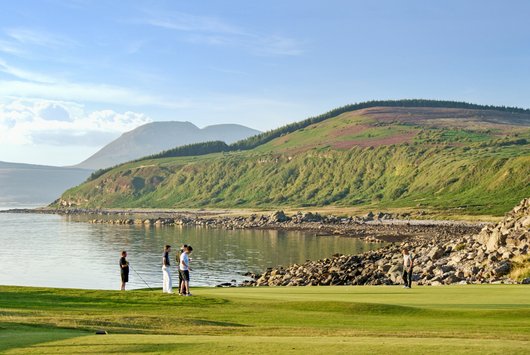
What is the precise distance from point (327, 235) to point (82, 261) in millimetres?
42442

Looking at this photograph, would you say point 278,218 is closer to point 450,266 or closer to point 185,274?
point 450,266

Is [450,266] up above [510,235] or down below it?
below

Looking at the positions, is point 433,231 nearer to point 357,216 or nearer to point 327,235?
point 327,235

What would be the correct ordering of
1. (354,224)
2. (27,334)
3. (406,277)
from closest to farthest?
(27,334) < (406,277) < (354,224)

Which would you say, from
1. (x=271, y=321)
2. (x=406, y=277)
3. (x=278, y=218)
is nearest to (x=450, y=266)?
(x=406, y=277)

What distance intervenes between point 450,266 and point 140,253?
44591mm

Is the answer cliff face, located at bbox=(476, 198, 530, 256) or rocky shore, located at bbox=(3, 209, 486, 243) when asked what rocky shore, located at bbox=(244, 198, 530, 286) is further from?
rocky shore, located at bbox=(3, 209, 486, 243)

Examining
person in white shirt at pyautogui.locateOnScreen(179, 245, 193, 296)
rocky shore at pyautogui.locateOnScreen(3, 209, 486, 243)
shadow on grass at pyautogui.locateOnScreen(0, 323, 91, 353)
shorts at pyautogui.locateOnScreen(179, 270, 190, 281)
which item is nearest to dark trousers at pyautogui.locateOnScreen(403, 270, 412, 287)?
person in white shirt at pyautogui.locateOnScreen(179, 245, 193, 296)

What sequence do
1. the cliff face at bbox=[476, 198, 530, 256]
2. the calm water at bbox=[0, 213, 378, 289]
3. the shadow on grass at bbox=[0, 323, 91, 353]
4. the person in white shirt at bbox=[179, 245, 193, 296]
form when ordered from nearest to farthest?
the shadow on grass at bbox=[0, 323, 91, 353] → the person in white shirt at bbox=[179, 245, 193, 296] → the cliff face at bbox=[476, 198, 530, 256] → the calm water at bbox=[0, 213, 378, 289]

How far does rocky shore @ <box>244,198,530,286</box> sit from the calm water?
6622 mm

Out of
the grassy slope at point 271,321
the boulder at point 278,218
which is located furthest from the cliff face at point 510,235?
the boulder at point 278,218

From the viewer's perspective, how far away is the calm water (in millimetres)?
63844

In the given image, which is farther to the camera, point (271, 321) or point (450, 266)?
point (450, 266)

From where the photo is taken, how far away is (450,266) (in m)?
51.4
